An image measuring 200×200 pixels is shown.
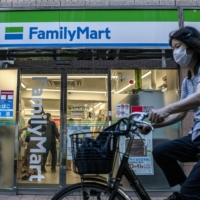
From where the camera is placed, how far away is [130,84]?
625 cm

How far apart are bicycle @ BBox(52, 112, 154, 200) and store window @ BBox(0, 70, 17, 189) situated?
3.90 meters

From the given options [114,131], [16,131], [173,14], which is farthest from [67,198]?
[173,14]

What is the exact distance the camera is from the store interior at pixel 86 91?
620cm

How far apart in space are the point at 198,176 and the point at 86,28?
431cm

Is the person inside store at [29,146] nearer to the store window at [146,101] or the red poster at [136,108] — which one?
the store window at [146,101]

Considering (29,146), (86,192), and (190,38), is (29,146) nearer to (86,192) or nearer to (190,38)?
(86,192)

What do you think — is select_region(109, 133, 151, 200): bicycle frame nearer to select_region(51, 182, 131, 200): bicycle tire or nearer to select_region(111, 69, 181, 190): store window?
select_region(51, 182, 131, 200): bicycle tire

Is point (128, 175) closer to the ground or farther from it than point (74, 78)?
closer to the ground

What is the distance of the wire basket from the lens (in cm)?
223

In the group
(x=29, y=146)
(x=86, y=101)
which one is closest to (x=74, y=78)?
(x=86, y=101)

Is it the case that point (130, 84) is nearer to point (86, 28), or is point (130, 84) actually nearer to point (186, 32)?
point (86, 28)

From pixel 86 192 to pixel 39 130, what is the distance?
3.95m

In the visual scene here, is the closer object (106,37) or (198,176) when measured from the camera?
(198,176)

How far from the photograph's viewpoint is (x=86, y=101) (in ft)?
20.7
